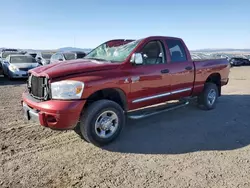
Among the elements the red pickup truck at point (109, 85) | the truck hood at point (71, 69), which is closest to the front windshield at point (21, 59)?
the red pickup truck at point (109, 85)

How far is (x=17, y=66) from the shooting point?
13.4 m

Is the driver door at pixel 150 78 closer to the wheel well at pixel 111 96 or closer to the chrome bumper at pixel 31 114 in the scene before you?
the wheel well at pixel 111 96

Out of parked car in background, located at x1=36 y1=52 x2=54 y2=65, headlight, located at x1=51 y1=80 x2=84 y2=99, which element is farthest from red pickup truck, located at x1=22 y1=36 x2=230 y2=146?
parked car in background, located at x1=36 y1=52 x2=54 y2=65

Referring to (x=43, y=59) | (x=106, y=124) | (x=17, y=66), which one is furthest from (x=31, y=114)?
(x=43, y=59)

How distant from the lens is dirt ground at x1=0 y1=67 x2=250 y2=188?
10.4 ft

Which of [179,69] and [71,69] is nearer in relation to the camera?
[71,69]

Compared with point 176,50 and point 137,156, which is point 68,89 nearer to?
point 137,156

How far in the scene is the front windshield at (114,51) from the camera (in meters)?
4.75

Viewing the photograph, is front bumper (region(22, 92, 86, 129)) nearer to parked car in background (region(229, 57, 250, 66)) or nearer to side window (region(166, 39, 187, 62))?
side window (region(166, 39, 187, 62))

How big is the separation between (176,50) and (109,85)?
2300 mm

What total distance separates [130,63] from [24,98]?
6.87 feet

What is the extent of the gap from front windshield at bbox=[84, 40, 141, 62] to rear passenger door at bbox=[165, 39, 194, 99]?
38.3 inches

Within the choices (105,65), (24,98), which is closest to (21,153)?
(24,98)

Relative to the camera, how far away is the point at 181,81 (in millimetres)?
5586
